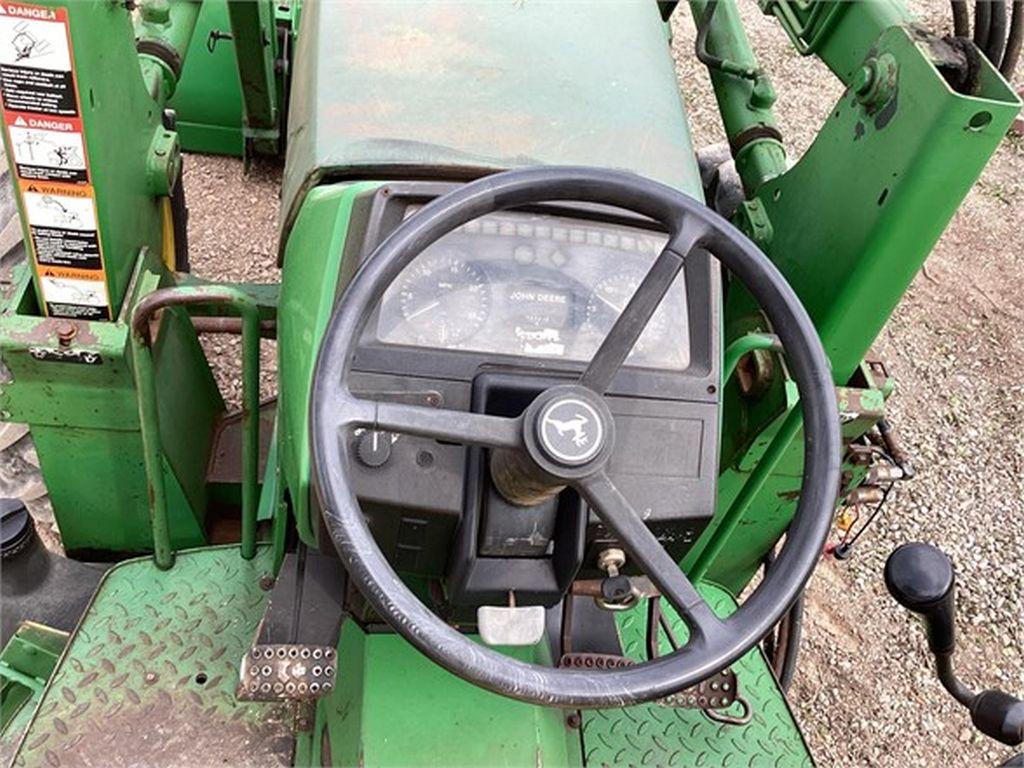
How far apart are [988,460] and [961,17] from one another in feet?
6.24

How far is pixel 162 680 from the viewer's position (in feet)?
5.13

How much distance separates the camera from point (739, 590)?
2.25 meters

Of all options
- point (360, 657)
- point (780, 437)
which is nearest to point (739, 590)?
point (780, 437)

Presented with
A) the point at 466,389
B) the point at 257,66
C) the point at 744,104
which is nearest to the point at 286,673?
the point at 466,389

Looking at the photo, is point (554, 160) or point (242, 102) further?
point (242, 102)

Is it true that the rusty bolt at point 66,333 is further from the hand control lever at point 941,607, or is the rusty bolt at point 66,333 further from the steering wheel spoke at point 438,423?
the hand control lever at point 941,607

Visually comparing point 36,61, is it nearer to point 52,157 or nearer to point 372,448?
point 52,157

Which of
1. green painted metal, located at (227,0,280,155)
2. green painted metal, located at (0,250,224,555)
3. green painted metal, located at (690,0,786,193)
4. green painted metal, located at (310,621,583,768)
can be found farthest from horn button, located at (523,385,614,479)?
green painted metal, located at (227,0,280,155)

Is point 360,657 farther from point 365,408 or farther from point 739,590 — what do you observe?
point 739,590

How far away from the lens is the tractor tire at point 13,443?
2.02 metres

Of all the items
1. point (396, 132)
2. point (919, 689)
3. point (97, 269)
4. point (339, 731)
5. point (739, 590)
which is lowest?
point (919, 689)

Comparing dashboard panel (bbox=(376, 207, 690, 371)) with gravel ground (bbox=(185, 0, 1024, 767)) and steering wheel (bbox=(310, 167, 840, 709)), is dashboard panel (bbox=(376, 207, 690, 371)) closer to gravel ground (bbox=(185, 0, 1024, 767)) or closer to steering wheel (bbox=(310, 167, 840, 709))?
steering wheel (bbox=(310, 167, 840, 709))

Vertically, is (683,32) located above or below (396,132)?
below

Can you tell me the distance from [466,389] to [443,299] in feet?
0.48
